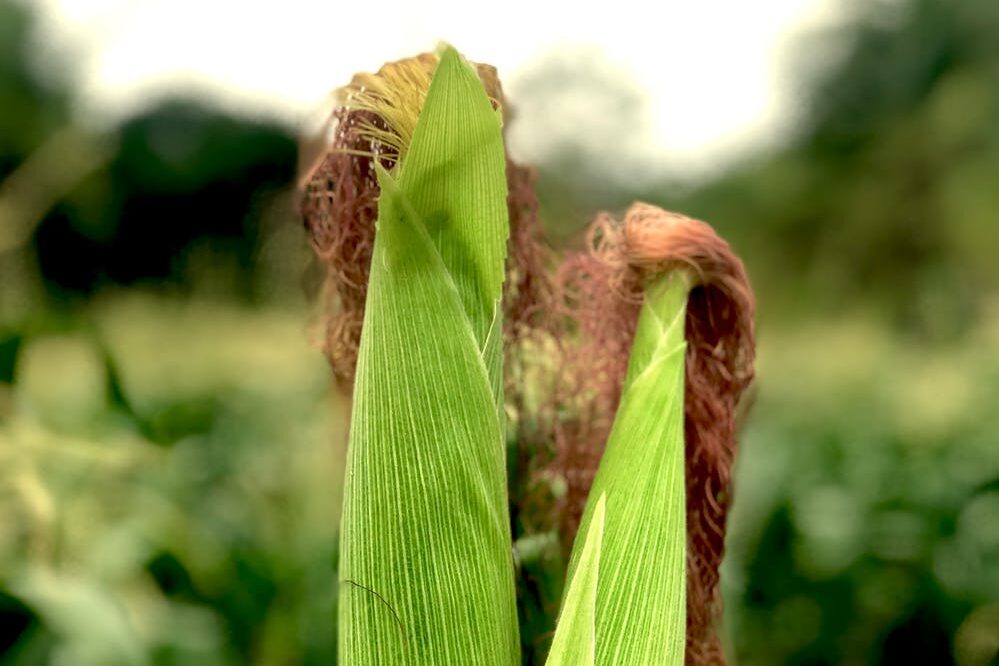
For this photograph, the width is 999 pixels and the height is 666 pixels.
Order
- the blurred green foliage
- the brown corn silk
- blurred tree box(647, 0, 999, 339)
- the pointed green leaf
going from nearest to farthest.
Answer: the pointed green leaf, the brown corn silk, the blurred green foliage, blurred tree box(647, 0, 999, 339)

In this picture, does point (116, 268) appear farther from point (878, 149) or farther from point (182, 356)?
point (878, 149)

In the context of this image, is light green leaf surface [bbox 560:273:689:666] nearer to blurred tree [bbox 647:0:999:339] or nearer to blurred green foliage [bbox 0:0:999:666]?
blurred green foliage [bbox 0:0:999:666]

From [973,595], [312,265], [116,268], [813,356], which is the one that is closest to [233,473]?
[973,595]

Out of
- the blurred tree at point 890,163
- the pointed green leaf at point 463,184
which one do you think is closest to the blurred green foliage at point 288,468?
the pointed green leaf at point 463,184

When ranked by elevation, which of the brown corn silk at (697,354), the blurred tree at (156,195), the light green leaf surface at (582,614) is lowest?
the light green leaf surface at (582,614)

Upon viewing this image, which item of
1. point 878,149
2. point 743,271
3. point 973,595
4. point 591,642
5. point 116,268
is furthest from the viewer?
point 878,149

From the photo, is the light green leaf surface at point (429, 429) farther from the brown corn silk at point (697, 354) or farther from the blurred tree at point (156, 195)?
the blurred tree at point (156, 195)

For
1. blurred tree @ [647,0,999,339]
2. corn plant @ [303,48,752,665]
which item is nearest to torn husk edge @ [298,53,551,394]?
corn plant @ [303,48,752,665]
